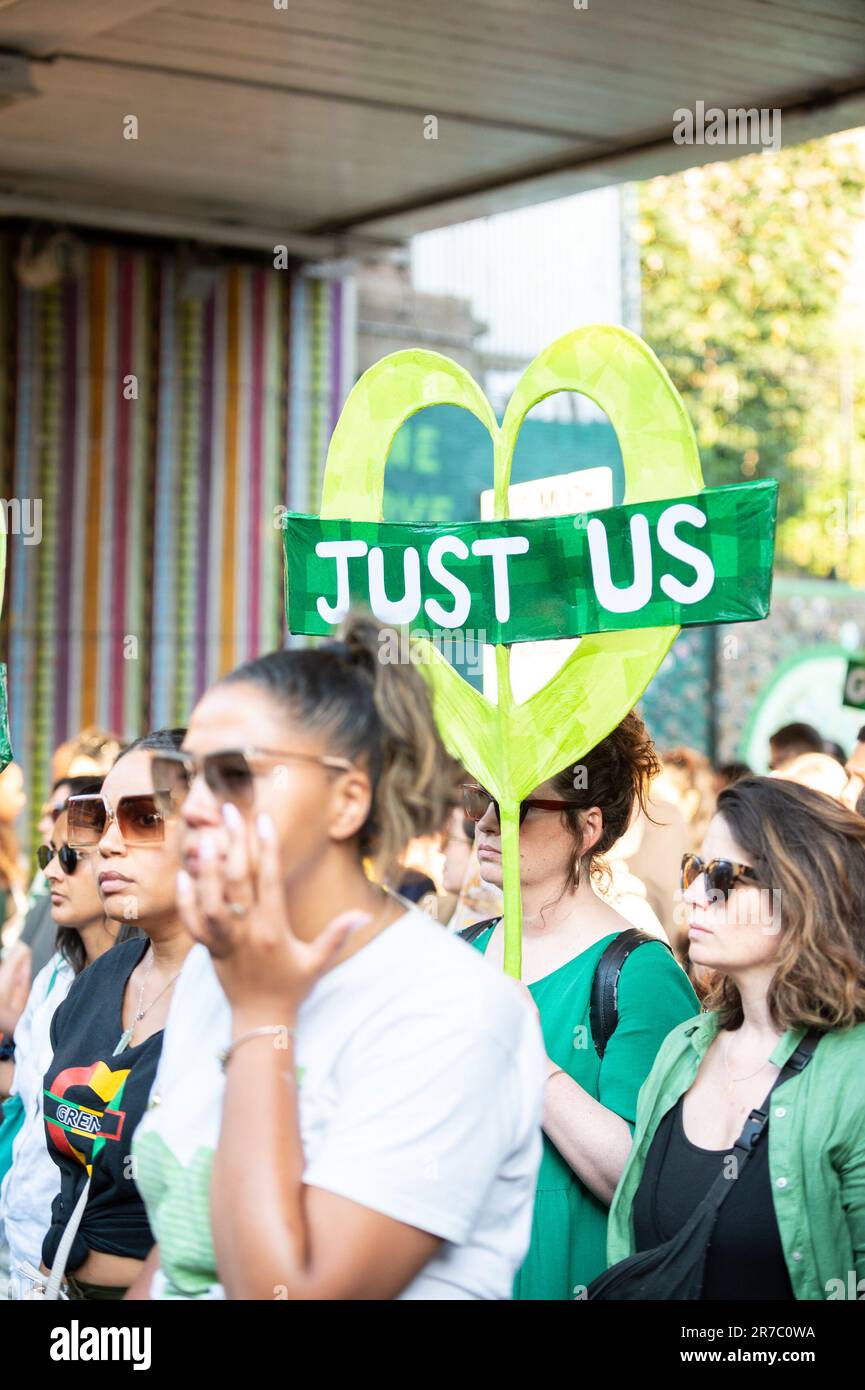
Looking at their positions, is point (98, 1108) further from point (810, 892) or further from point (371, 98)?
point (371, 98)

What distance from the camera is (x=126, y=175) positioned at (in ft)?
25.6

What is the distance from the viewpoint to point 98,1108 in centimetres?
255

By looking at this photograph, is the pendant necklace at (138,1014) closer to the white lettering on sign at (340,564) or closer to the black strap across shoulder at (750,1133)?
the white lettering on sign at (340,564)

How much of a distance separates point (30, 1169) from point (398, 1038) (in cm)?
153

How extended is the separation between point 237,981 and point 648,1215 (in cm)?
98

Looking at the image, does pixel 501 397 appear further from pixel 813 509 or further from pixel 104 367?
pixel 813 509

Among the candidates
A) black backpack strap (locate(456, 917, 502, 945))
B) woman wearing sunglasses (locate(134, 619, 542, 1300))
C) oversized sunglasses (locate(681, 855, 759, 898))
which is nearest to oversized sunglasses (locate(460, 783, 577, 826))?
black backpack strap (locate(456, 917, 502, 945))

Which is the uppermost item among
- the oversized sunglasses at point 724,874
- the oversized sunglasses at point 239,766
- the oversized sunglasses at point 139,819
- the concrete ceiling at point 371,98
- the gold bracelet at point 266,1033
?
the concrete ceiling at point 371,98

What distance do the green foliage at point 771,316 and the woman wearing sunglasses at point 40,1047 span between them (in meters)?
11.0

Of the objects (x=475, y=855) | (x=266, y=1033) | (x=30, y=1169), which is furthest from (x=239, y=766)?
(x=475, y=855)

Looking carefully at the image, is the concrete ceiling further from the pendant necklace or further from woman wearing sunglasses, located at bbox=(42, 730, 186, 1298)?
the pendant necklace

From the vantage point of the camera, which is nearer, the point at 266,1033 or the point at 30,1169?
the point at 266,1033

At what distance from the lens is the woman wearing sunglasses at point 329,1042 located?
1574 mm

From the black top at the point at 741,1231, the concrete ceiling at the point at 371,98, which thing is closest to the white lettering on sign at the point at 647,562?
the black top at the point at 741,1231
